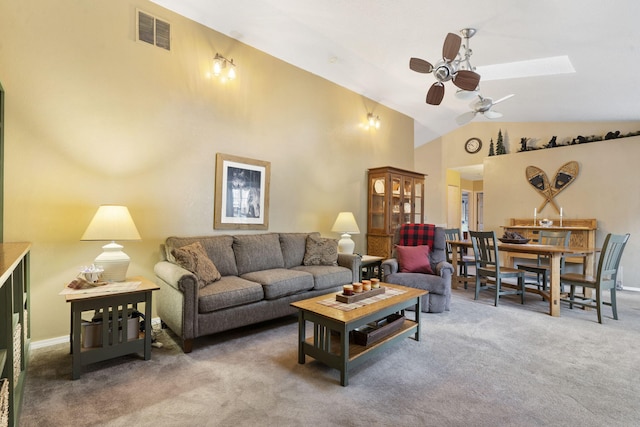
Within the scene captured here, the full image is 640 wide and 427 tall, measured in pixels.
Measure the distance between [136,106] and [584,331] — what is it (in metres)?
4.95

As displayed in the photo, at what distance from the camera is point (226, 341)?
283 centimetres

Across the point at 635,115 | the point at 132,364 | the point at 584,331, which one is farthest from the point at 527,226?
the point at 132,364

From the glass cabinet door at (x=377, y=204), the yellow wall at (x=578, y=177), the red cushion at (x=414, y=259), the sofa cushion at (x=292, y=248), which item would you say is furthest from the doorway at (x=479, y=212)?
the sofa cushion at (x=292, y=248)

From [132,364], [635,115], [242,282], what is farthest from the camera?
[635,115]

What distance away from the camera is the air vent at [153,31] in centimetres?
311

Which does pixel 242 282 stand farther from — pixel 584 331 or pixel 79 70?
pixel 584 331

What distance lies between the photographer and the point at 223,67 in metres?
3.68

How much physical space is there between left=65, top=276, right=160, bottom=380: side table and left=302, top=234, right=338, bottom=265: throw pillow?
1.93 metres

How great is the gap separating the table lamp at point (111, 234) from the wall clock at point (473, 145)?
24.1 ft

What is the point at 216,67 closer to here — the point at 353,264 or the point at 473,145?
the point at 353,264

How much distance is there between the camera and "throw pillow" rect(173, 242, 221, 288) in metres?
2.78

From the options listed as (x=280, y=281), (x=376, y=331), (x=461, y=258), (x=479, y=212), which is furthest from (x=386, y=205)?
(x=479, y=212)

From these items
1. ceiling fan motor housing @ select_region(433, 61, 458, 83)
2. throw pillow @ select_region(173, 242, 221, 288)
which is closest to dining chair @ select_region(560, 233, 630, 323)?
ceiling fan motor housing @ select_region(433, 61, 458, 83)

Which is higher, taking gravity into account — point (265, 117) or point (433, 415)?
point (265, 117)
